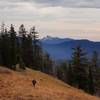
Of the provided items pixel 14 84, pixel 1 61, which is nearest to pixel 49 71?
pixel 1 61

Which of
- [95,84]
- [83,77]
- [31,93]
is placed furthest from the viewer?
[95,84]

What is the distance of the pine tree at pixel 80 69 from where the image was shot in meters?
87.3

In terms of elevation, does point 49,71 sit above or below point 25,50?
below

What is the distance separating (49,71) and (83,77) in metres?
60.2

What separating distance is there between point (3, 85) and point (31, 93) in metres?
5.15

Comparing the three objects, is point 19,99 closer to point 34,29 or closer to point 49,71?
point 34,29

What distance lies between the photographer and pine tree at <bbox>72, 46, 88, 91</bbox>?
87.3m

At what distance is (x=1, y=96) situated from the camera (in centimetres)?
3972

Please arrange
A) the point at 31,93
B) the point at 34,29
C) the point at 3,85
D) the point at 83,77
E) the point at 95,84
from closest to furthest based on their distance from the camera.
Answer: the point at 31,93 → the point at 3,85 → the point at 83,77 → the point at 95,84 → the point at 34,29

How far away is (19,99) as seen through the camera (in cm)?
3888

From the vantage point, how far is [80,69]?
8788 centimetres

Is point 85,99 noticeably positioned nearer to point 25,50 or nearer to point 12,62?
point 12,62

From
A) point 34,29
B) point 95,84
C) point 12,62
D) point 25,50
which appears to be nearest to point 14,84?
point 12,62

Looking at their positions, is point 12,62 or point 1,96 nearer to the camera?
point 1,96
